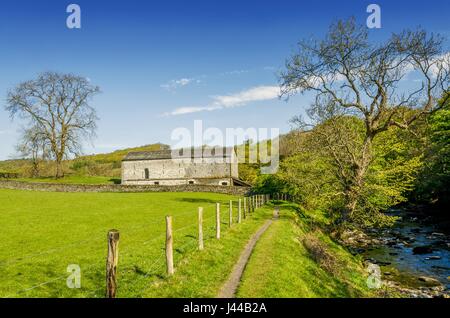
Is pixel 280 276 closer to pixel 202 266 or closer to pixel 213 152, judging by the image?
pixel 202 266

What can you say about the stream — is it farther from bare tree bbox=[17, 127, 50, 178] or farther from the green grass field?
bare tree bbox=[17, 127, 50, 178]

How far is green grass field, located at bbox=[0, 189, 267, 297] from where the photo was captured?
29.7ft

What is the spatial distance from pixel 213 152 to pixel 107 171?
39.9 meters

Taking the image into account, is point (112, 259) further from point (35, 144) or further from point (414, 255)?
point (35, 144)

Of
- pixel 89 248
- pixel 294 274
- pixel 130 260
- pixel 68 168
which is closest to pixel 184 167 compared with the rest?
pixel 68 168

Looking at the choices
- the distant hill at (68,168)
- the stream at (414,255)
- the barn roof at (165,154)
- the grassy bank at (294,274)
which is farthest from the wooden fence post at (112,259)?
the distant hill at (68,168)

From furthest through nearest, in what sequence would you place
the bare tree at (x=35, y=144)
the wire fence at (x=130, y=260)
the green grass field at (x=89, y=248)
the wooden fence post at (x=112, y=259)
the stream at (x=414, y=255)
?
1. the bare tree at (x=35, y=144)
2. the stream at (x=414, y=255)
3. the green grass field at (x=89, y=248)
4. the wire fence at (x=130, y=260)
5. the wooden fence post at (x=112, y=259)

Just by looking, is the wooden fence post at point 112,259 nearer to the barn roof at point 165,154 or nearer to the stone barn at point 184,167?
the stone barn at point 184,167

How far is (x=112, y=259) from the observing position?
686 centimetres

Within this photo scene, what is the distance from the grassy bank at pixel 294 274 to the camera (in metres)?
8.73

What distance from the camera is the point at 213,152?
67.1 meters

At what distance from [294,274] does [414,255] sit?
518 inches

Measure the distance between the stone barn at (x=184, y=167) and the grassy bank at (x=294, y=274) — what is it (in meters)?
50.1
